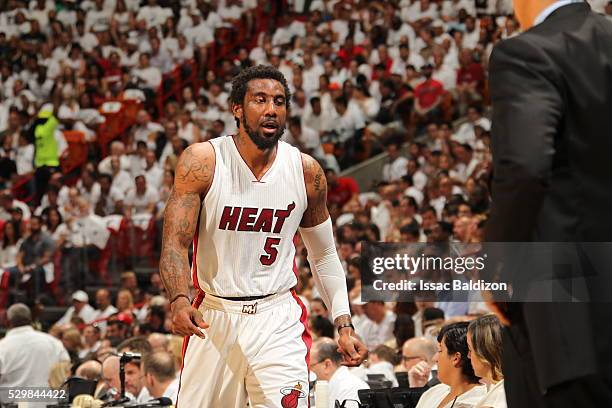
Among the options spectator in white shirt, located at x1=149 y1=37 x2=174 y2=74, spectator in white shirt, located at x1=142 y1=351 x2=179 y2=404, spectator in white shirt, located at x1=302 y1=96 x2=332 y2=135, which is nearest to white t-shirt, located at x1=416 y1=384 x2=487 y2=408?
spectator in white shirt, located at x1=142 y1=351 x2=179 y2=404

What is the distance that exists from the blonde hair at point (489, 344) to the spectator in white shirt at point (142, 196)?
36.5ft

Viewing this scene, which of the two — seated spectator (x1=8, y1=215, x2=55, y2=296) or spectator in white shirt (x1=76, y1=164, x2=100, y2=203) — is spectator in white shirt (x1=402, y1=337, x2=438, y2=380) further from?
spectator in white shirt (x1=76, y1=164, x2=100, y2=203)

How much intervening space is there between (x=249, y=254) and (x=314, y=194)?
0.52m

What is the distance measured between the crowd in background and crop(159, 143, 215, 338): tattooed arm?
8.54 ft

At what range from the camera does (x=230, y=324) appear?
504cm

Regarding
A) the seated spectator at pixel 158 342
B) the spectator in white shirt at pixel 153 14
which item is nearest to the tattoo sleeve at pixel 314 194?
the seated spectator at pixel 158 342

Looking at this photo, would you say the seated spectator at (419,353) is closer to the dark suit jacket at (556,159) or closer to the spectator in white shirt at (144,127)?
the dark suit jacket at (556,159)

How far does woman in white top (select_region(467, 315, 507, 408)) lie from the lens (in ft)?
16.3

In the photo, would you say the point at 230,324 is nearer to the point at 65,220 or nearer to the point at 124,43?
the point at 65,220

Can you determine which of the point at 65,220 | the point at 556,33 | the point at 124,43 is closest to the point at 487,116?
the point at 65,220

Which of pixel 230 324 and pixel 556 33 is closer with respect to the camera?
pixel 556 33

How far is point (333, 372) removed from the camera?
7.33 meters

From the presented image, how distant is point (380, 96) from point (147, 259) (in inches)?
187

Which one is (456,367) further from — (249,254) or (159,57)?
(159,57)
